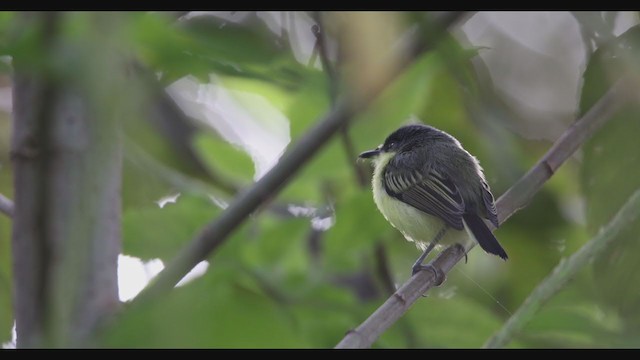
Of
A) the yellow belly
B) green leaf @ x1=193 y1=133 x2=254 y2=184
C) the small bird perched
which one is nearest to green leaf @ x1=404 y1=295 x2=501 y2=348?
green leaf @ x1=193 y1=133 x2=254 y2=184

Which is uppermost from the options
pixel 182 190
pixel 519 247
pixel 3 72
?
pixel 3 72

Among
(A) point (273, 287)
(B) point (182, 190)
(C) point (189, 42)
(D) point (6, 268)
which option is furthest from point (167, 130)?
(C) point (189, 42)

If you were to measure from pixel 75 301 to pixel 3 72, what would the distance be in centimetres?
45

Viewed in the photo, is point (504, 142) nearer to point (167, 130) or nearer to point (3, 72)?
point (3, 72)

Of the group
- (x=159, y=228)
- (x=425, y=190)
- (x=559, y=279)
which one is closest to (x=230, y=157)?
(x=159, y=228)

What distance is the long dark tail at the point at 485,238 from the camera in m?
2.50

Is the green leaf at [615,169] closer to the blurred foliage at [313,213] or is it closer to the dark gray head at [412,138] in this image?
the blurred foliage at [313,213]

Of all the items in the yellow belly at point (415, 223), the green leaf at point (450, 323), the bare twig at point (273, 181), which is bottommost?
the yellow belly at point (415, 223)

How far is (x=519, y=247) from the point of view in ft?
9.11

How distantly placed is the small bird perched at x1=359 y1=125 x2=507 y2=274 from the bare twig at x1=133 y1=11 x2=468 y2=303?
196cm

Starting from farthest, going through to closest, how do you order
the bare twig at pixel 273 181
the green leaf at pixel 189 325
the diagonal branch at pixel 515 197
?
1. the diagonal branch at pixel 515 197
2. the bare twig at pixel 273 181
3. the green leaf at pixel 189 325

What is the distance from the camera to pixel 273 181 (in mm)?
855

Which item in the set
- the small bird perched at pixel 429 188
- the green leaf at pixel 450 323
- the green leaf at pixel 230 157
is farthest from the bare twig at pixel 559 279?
the small bird perched at pixel 429 188

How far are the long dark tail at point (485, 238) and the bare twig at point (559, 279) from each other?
1.67m
